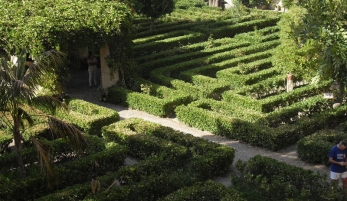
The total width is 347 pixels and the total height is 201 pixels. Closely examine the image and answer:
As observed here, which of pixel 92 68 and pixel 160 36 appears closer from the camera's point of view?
pixel 92 68

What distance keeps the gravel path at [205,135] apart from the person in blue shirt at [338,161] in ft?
5.50

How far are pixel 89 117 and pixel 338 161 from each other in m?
8.93

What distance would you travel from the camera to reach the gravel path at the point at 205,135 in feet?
53.2

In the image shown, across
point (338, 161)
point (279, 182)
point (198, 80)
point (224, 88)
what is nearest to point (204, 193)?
point (279, 182)

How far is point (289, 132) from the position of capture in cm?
1741

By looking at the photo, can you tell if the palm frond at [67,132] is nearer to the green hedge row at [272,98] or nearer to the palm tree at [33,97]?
the palm tree at [33,97]

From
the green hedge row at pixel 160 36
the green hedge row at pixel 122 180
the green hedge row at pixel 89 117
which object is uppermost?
the green hedge row at pixel 160 36

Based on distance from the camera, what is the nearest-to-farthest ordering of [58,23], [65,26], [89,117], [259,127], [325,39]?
[325,39]
[259,127]
[89,117]
[58,23]
[65,26]

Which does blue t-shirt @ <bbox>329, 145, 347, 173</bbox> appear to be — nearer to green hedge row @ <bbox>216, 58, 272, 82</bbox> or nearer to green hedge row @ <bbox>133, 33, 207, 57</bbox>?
green hedge row @ <bbox>216, 58, 272, 82</bbox>

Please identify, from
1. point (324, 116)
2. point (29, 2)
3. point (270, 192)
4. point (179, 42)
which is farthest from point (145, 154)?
point (179, 42)

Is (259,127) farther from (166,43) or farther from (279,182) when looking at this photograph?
(166,43)

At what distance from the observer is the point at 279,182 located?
13.6m

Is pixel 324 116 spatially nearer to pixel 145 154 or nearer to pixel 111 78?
pixel 145 154

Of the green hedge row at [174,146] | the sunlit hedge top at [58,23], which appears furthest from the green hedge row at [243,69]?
the green hedge row at [174,146]
